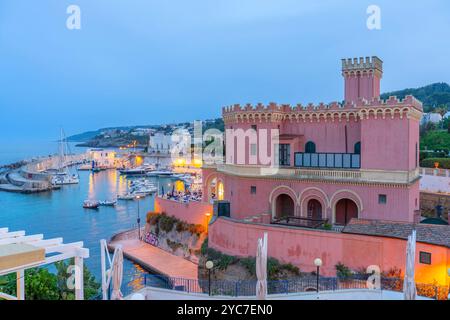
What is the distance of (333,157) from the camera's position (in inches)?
970

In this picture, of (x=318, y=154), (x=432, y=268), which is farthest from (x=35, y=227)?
(x=432, y=268)

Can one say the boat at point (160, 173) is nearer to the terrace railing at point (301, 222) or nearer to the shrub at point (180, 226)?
the shrub at point (180, 226)

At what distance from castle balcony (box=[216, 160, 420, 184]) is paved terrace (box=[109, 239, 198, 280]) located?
7225 mm

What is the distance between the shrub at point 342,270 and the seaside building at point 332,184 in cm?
19

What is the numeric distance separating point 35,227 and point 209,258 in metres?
31.6

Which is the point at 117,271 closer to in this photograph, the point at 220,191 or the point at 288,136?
the point at 288,136

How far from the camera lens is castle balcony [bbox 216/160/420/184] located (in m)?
21.3

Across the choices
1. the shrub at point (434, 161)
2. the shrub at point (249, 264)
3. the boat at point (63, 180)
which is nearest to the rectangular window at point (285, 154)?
the shrub at point (249, 264)

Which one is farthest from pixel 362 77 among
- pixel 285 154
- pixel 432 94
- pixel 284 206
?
pixel 432 94

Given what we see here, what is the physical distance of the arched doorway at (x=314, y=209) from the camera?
2425cm

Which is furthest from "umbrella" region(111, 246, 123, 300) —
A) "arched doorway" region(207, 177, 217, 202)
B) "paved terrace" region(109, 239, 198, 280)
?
"arched doorway" region(207, 177, 217, 202)
